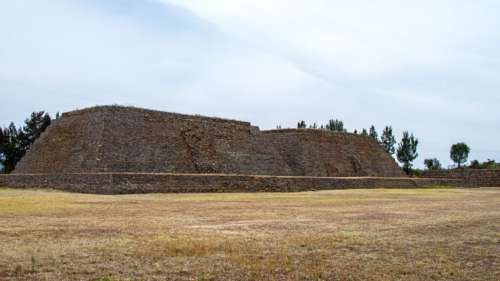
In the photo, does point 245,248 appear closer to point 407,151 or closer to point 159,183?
point 159,183

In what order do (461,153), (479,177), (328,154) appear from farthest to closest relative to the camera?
1. (461,153)
2. (479,177)
3. (328,154)

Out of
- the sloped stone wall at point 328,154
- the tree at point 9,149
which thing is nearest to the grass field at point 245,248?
the sloped stone wall at point 328,154

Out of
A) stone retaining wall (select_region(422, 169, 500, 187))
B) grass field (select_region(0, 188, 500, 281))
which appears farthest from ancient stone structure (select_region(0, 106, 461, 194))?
grass field (select_region(0, 188, 500, 281))

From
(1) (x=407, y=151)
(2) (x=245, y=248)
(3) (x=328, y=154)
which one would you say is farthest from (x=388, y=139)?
(2) (x=245, y=248)

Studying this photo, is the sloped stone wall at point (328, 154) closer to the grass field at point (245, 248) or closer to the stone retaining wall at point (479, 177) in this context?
the stone retaining wall at point (479, 177)

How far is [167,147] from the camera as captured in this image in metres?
34.5

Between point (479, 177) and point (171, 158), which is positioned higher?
point (171, 158)

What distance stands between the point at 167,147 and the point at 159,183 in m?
8.07

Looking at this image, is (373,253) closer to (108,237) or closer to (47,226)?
(108,237)

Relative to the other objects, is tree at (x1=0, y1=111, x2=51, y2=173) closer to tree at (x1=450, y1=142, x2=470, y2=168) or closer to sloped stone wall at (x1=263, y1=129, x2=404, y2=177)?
sloped stone wall at (x1=263, y1=129, x2=404, y2=177)

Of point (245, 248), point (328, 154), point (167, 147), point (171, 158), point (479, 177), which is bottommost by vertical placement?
point (245, 248)

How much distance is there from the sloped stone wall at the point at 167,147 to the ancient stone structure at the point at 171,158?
60mm

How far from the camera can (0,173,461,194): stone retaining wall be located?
82.2ft

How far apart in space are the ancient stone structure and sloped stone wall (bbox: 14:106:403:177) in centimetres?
6
